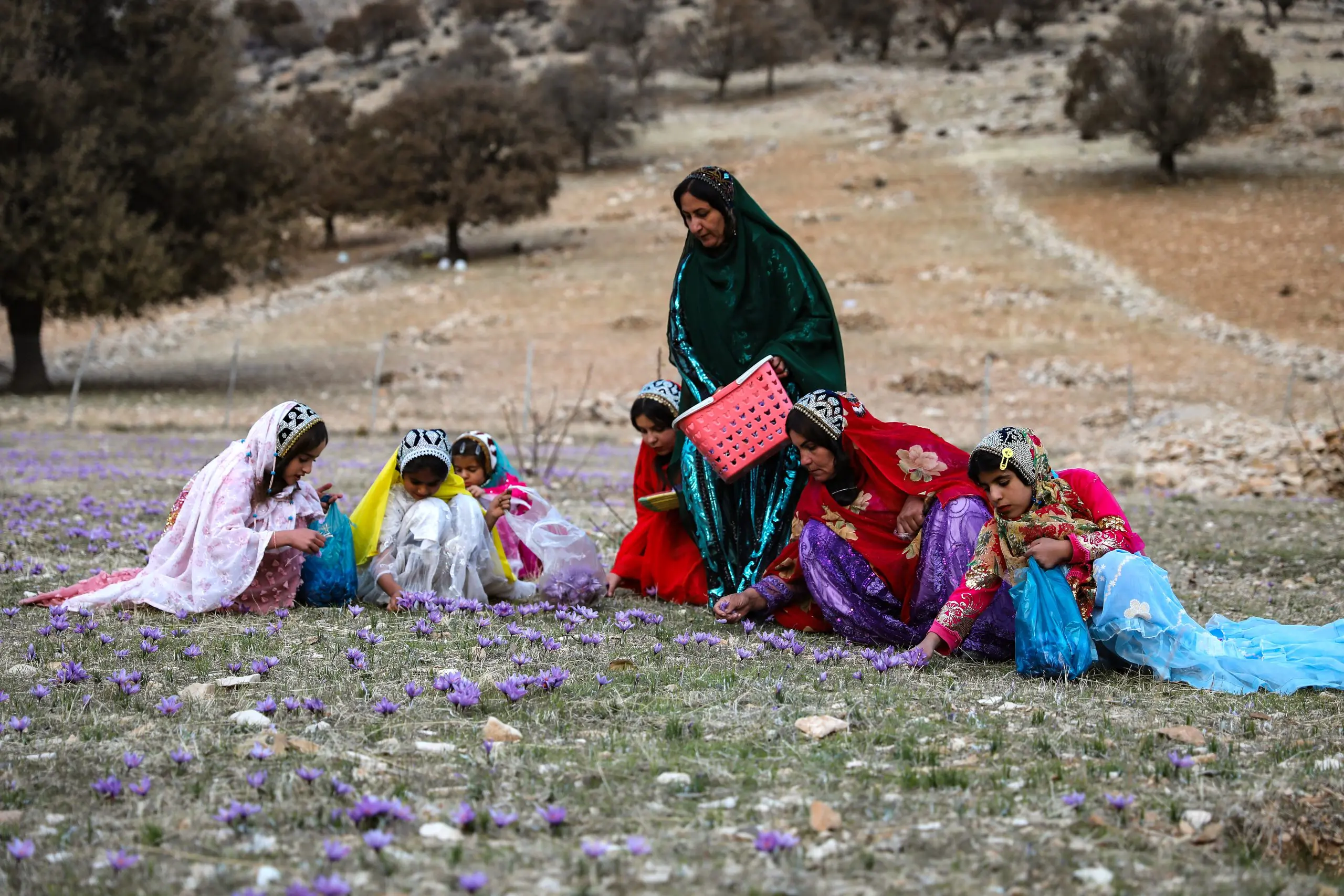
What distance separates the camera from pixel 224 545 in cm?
552

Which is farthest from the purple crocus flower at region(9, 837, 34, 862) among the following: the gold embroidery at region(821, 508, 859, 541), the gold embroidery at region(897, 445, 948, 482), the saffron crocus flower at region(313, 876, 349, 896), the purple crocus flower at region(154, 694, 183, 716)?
the gold embroidery at region(897, 445, 948, 482)

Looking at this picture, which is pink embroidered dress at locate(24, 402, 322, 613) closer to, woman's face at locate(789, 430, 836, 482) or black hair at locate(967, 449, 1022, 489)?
woman's face at locate(789, 430, 836, 482)

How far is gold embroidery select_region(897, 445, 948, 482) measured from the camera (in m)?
5.28

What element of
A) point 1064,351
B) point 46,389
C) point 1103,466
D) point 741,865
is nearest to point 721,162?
point 1064,351

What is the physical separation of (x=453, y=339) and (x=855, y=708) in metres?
24.3

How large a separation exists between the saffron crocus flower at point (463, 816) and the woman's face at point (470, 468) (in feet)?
11.8

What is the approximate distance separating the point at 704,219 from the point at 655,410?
1.08 metres

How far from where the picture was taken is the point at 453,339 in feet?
90.1

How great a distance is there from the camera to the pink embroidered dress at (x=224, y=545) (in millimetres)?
5508

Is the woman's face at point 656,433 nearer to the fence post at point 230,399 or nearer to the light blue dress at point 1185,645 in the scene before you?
the light blue dress at point 1185,645

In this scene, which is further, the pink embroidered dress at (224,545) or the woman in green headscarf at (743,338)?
the woman in green headscarf at (743,338)

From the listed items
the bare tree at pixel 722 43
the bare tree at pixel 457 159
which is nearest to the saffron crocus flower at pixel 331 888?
the bare tree at pixel 457 159

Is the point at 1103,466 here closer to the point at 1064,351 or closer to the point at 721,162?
the point at 1064,351

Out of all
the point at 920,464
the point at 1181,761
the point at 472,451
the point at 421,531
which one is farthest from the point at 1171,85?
the point at 1181,761
